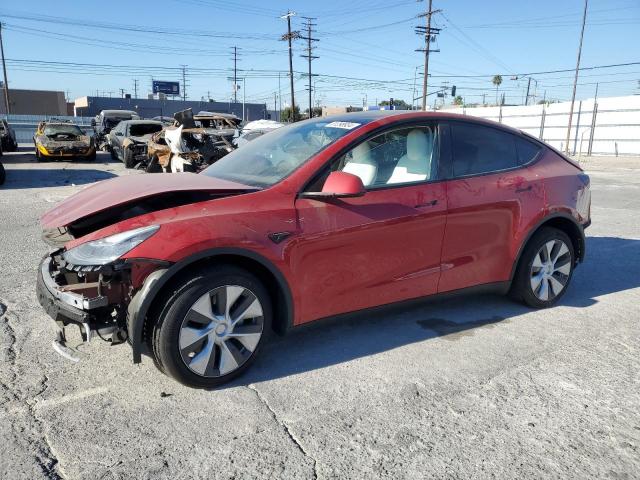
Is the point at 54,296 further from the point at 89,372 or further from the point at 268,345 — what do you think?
the point at 268,345

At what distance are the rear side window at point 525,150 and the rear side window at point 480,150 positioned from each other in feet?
0.15

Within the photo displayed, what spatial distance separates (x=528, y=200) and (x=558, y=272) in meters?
0.79

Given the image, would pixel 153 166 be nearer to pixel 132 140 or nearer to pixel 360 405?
pixel 132 140

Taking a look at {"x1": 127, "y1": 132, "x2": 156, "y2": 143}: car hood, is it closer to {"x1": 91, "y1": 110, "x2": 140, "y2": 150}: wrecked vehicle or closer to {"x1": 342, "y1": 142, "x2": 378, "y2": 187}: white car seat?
{"x1": 91, "y1": 110, "x2": 140, "y2": 150}: wrecked vehicle

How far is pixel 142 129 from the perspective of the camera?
1853 cm

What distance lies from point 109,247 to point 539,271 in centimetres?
342

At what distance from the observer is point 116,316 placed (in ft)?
9.50

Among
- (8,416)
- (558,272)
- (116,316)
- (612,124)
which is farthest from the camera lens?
(612,124)

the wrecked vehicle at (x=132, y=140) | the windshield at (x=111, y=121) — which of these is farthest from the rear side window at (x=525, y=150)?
the windshield at (x=111, y=121)

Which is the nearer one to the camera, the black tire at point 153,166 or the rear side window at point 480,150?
the rear side window at point 480,150

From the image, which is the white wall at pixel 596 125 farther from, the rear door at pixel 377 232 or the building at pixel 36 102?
the building at pixel 36 102

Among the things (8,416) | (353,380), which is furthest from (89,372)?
(353,380)

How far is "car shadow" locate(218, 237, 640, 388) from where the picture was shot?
3.38 meters

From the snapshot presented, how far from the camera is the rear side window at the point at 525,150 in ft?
14.1
